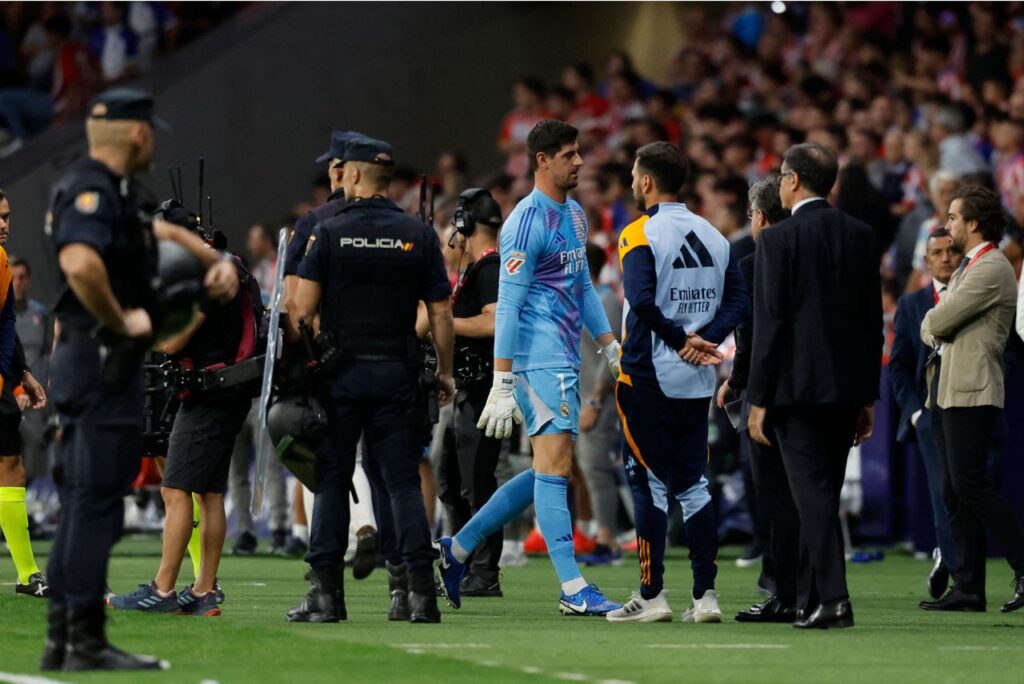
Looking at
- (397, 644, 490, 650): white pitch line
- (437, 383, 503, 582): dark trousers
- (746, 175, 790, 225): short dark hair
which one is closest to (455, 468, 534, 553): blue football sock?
(437, 383, 503, 582): dark trousers

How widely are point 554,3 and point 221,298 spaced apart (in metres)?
17.7

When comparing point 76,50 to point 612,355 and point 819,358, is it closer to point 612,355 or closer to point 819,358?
point 612,355

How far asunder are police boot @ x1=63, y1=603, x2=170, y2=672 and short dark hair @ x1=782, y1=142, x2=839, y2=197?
3702 millimetres

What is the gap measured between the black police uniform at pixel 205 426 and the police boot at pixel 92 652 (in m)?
2.32

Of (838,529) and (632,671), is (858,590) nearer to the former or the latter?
(838,529)

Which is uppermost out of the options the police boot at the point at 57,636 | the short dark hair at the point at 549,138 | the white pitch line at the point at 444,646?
the short dark hair at the point at 549,138

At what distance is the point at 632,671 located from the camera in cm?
732

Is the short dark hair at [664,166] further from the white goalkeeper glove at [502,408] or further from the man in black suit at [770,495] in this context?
the white goalkeeper glove at [502,408]

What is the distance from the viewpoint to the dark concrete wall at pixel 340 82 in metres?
22.8

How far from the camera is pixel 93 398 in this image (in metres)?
7.38

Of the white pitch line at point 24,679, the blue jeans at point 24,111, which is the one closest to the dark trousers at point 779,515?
the white pitch line at point 24,679

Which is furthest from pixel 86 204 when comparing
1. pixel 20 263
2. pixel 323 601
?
pixel 20 263

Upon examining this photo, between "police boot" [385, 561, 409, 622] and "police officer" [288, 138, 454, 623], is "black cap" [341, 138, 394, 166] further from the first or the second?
"police boot" [385, 561, 409, 622]

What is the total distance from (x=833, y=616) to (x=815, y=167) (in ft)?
6.63
